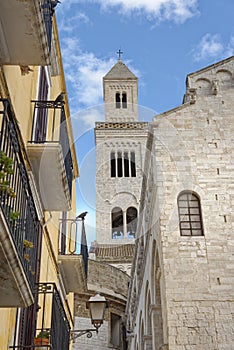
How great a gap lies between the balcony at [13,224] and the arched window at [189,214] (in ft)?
26.2

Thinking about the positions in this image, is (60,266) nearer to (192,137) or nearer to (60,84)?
(60,84)

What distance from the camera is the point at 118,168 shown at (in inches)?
2015

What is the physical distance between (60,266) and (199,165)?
208 inches

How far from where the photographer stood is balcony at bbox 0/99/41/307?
15.5ft

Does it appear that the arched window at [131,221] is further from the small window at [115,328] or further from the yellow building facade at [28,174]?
the yellow building facade at [28,174]

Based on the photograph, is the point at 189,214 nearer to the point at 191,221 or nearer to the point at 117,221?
the point at 191,221

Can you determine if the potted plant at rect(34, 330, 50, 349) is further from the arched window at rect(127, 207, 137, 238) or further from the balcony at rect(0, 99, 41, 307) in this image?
the arched window at rect(127, 207, 137, 238)

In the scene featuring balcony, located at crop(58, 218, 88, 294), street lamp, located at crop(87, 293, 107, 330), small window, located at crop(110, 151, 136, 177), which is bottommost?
street lamp, located at crop(87, 293, 107, 330)

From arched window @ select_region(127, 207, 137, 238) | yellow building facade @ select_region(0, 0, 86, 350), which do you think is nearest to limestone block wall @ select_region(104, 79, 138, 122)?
arched window @ select_region(127, 207, 137, 238)

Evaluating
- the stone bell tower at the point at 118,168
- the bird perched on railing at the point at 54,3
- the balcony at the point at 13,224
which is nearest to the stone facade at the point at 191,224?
the balcony at the point at 13,224

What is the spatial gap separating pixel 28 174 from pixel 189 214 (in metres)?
7.52

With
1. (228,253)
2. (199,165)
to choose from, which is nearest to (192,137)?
(199,165)

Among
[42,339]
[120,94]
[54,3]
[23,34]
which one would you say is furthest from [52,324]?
[120,94]

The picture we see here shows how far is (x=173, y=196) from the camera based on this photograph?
1430 centimetres
